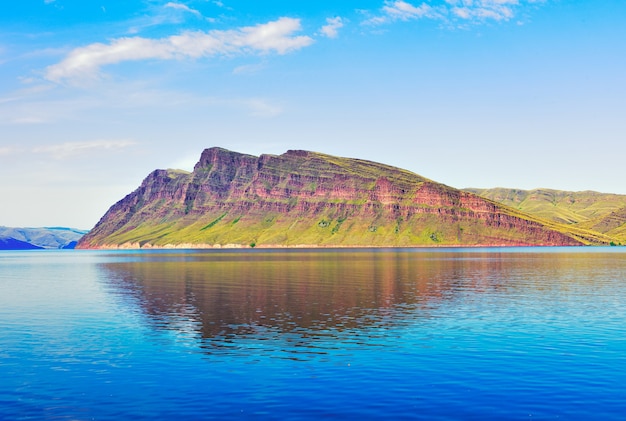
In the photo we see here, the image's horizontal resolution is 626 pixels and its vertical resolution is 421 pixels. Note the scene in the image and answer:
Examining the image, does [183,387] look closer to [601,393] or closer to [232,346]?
[232,346]

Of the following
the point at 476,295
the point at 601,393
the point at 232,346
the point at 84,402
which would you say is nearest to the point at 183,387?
the point at 84,402

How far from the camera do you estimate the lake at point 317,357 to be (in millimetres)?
33781

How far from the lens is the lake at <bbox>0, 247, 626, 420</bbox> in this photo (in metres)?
33.8

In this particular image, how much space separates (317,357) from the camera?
1821 inches

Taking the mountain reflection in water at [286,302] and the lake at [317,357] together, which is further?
the mountain reflection in water at [286,302]

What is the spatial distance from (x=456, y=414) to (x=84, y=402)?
22258 millimetres

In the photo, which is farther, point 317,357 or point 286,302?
point 286,302

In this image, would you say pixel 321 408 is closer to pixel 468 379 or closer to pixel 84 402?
pixel 468 379

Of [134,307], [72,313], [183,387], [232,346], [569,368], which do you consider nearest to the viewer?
[183,387]

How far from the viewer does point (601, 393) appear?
1419 inches

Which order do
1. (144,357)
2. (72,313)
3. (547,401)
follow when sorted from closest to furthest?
(547,401)
(144,357)
(72,313)

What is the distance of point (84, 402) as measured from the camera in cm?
3497

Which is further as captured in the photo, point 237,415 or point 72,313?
point 72,313

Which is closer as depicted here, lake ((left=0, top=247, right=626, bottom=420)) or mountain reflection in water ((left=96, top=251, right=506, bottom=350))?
lake ((left=0, top=247, right=626, bottom=420))
